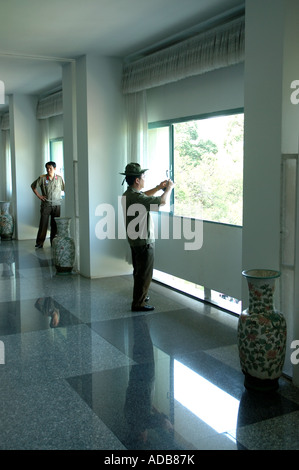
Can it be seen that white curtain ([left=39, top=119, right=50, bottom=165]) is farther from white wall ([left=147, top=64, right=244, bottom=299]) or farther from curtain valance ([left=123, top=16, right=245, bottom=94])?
white wall ([left=147, top=64, right=244, bottom=299])

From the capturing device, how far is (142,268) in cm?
536

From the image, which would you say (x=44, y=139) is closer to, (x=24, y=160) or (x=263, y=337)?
(x=24, y=160)

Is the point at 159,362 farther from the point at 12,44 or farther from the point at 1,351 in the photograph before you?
the point at 12,44

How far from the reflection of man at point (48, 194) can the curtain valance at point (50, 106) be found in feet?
3.41

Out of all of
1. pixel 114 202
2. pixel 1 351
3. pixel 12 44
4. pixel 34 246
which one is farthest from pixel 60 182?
pixel 1 351

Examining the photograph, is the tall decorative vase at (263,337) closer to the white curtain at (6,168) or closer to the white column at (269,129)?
the white column at (269,129)

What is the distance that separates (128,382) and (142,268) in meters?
1.82

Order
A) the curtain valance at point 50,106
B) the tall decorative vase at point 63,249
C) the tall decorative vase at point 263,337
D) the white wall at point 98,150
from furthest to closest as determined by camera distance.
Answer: the curtain valance at point 50,106, the tall decorative vase at point 63,249, the white wall at point 98,150, the tall decorative vase at point 263,337

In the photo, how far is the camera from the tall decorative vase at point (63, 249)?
7218 millimetres

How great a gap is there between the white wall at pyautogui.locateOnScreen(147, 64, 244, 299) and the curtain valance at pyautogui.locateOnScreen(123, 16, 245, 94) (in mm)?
199

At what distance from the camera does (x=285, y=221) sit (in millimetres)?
3746

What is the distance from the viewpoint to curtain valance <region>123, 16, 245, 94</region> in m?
4.81

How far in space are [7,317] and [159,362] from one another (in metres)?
1.99

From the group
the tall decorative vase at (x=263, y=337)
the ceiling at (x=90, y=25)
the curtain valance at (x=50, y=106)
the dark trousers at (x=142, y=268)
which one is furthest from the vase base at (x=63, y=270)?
the tall decorative vase at (x=263, y=337)
